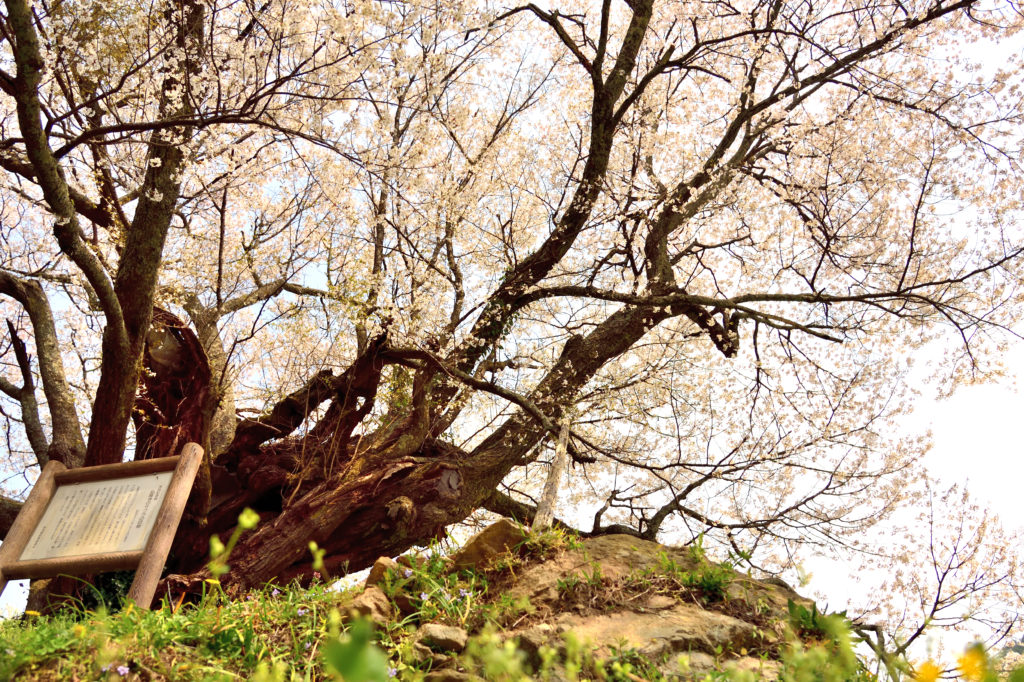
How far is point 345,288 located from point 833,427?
547 cm

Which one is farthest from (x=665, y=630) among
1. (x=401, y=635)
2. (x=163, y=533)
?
(x=163, y=533)

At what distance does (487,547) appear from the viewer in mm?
4035

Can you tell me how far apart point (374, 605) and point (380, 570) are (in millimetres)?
354

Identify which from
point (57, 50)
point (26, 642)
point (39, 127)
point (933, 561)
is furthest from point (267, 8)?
point (933, 561)

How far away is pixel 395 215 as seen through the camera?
26.0 feet

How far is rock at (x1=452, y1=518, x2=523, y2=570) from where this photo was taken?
4039mm

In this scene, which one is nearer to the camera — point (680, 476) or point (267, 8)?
point (267, 8)

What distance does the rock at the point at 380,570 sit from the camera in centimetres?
386

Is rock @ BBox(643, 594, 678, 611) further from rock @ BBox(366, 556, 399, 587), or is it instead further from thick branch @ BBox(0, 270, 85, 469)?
thick branch @ BBox(0, 270, 85, 469)

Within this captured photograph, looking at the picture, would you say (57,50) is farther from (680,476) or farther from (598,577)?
(680,476)

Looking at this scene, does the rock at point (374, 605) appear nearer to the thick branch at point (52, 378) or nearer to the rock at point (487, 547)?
the rock at point (487, 547)

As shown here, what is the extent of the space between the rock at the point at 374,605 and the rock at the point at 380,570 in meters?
0.15

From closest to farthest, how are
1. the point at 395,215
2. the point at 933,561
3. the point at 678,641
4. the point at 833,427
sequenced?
the point at 678,641 → the point at 933,561 → the point at 833,427 → the point at 395,215

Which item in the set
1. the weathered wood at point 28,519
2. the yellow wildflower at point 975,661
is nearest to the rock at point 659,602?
the yellow wildflower at point 975,661
